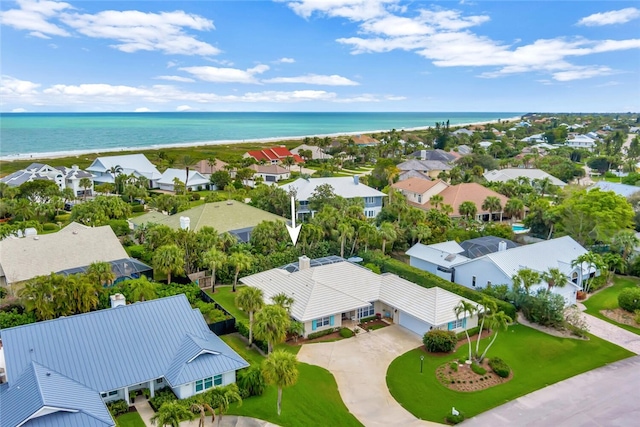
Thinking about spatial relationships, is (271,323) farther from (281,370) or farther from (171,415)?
(171,415)

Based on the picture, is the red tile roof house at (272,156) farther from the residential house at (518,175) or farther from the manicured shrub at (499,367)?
the manicured shrub at (499,367)

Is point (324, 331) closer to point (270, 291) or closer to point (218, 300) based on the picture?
point (270, 291)

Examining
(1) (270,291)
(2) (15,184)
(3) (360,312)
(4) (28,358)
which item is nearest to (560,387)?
(3) (360,312)

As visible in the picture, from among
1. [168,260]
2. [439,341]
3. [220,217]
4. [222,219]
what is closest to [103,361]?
[168,260]

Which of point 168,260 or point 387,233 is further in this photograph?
point 387,233

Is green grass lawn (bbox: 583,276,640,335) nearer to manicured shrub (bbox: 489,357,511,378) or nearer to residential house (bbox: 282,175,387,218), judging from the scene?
manicured shrub (bbox: 489,357,511,378)

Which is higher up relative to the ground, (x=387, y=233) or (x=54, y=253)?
(x=387, y=233)

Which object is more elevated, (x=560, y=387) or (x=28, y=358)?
(x=28, y=358)
